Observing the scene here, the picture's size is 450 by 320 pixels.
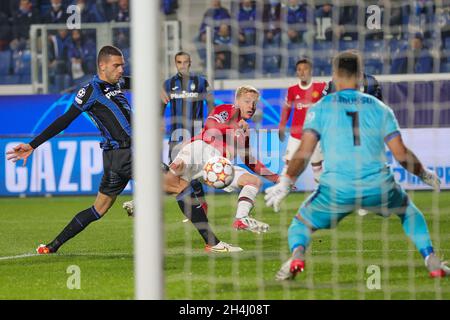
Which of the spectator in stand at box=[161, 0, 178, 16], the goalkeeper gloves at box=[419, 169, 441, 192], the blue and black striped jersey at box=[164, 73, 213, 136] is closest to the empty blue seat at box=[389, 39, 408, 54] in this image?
the spectator in stand at box=[161, 0, 178, 16]

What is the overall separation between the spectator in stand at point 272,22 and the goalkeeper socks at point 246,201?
6.84 meters

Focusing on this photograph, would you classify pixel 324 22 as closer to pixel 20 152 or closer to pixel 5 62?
pixel 5 62

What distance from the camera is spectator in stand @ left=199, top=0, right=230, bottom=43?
1625 centimetres

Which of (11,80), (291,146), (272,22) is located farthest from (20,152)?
(11,80)

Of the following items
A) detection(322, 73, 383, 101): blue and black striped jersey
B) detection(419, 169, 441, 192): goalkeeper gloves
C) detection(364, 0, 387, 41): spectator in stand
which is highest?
detection(364, 0, 387, 41): spectator in stand

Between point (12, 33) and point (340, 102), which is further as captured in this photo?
point (12, 33)

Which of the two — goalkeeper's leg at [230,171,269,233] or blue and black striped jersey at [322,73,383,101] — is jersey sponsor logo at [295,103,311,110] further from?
goalkeeper's leg at [230,171,269,233]

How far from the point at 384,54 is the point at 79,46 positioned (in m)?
5.37

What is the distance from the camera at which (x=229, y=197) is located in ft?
49.2

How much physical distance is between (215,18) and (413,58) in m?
3.41

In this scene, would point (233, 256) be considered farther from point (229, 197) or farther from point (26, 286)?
point (229, 197)

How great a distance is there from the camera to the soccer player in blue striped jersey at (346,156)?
21.9ft

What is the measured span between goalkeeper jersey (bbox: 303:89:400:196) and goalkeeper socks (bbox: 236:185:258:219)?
8.56 ft
